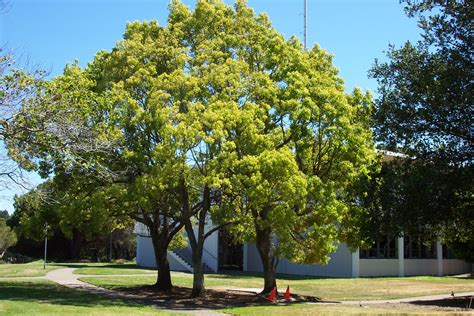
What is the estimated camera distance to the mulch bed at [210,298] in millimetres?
18994

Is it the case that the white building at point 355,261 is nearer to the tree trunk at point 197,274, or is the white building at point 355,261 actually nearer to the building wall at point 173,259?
the building wall at point 173,259

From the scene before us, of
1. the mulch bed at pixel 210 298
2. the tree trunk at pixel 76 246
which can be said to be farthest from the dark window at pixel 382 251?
the tree trunk at pixel 76 246

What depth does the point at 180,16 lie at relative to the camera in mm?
21875

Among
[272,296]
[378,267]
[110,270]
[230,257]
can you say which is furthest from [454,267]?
[272,296]

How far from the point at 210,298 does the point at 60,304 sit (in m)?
5.98

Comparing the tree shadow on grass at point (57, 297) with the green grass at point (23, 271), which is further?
the green grass at point (23, 271)

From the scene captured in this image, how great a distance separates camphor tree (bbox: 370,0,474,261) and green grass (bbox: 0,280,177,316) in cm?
767

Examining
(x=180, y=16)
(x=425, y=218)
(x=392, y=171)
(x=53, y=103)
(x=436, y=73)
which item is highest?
(x=180, y=16)

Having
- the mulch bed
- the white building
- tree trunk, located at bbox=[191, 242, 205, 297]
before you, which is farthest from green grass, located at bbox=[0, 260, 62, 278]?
tree trunk, located at bbox=[191, 242, 205, 297]

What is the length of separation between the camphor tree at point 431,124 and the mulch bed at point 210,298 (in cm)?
737

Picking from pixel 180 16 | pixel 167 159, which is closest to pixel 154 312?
pixel 167 159

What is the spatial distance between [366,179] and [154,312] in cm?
780

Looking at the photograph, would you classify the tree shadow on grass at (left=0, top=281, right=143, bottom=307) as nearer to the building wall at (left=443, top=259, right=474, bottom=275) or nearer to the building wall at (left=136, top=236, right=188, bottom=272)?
the building wall at (left=136, top=236, right=188, bottom=272)

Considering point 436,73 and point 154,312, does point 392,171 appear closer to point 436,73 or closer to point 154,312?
point 436,73
